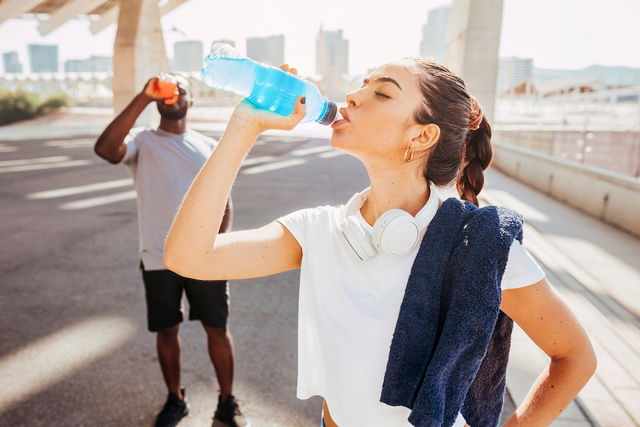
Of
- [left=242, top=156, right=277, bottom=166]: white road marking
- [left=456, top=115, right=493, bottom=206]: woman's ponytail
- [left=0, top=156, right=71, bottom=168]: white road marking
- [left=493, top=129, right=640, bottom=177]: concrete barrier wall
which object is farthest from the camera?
[left=493, top=129, right=640, bottom=177]: concrete barrier wall

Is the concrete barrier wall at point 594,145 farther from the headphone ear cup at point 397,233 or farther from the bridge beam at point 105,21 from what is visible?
the bridge beam at point 105,21

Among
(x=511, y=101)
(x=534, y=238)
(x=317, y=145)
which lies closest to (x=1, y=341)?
(x=534, y=238)

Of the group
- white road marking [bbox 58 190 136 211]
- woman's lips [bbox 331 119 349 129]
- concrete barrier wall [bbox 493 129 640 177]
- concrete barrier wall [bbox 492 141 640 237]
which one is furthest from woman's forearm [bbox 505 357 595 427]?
concrete barrier wall [bbox 493 129 640 177]

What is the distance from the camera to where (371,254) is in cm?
133

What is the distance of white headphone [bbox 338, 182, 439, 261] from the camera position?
1.28 meters

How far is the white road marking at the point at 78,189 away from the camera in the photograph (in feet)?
31.6

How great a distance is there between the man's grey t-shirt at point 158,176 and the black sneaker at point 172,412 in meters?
0.92

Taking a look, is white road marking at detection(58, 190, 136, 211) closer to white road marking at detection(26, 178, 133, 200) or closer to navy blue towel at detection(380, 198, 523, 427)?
white road marking at detection(26, 178, 133, 200)

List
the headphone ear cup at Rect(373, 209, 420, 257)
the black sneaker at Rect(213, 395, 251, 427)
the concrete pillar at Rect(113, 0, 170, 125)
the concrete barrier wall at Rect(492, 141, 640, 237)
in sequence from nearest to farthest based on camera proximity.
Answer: the headphone ear cup at Rect(373, 209, 420, 257) < the black sneaker at Rect(213, 395, 251, 427) < the concrete barrier wall at Rect(492, 141, 640, 237) < the concrete pillar at Rect(113, 0, 170, 125)

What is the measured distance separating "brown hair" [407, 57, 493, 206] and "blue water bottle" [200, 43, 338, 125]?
0.99 ft

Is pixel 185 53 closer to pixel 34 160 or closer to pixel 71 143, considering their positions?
pixel 71 143

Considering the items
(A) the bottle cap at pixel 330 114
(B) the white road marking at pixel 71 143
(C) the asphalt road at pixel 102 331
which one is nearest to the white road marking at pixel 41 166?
(C) the asphalt road at pixel 102 331

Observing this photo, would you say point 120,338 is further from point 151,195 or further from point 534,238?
point 534,238

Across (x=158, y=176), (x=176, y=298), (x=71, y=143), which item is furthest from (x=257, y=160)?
(x=176, y=298)
